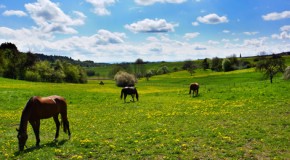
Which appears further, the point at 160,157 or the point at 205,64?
the point at 205,64

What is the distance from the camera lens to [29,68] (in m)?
119

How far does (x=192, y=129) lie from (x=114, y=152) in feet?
23.9

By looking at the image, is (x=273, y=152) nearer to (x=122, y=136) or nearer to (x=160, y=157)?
(x=160, y=157)

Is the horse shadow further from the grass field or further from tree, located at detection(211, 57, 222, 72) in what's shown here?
tree, located at detection(211, 57, 222, 72)

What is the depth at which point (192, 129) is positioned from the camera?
67.4ft

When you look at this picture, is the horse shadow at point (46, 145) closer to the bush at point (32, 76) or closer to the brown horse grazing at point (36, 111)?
the brown horse grazing at point (36, 111)

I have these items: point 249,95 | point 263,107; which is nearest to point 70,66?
point 249,95

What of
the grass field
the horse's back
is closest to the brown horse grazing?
the horse's back

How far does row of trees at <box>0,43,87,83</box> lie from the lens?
109m

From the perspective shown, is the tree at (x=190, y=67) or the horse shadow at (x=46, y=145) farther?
the tree at (x=190, y=67)

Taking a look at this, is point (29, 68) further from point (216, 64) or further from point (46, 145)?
point (46, 145)

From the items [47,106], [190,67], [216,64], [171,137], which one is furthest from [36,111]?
[216,64]

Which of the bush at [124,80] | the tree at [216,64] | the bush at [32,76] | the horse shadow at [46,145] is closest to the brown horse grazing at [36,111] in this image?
the horse shadow at [46,145]

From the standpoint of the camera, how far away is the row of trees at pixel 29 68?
10906 centimetres
